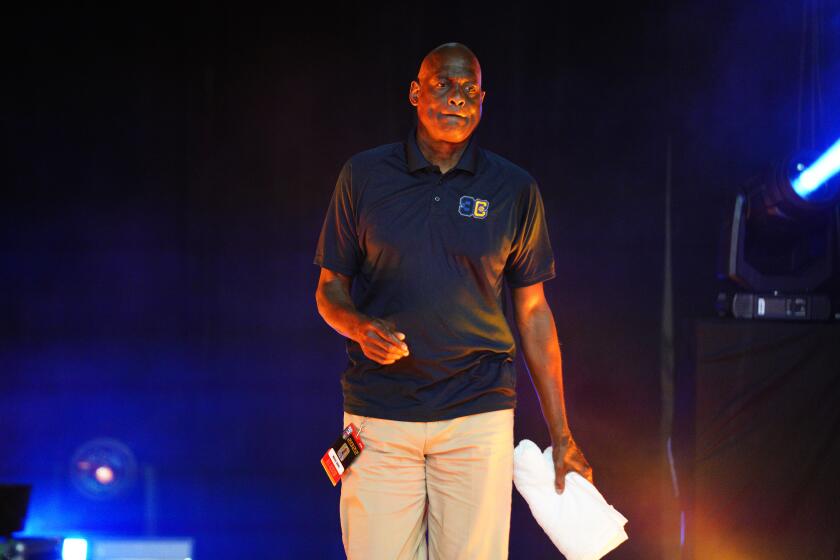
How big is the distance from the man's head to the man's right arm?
512 mm

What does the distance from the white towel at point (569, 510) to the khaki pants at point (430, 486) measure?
0.13m

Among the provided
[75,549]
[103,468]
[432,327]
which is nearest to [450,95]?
[432,327]

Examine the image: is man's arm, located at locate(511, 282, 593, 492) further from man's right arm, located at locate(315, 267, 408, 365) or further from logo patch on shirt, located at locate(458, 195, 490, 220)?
man's right arm, located at locate(315, 267, 408, 365)

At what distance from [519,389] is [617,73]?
4.41 ft

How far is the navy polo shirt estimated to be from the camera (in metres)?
2.12

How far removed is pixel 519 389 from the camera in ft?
10.6

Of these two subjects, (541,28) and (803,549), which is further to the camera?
(541,28)

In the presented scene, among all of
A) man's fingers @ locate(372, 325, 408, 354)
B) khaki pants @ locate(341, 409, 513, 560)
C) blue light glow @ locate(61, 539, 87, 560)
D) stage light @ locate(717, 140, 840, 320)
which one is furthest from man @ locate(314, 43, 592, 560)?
blue light glow @ locate(61, 539, 87, 560)

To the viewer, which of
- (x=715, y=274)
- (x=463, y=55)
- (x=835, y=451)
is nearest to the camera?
(x=463, y=55)

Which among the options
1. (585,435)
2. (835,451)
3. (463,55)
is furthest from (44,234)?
(835,451)

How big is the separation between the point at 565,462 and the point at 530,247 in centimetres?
63

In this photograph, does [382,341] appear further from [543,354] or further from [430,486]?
[543,354]

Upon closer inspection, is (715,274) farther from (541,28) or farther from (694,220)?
(541,28)

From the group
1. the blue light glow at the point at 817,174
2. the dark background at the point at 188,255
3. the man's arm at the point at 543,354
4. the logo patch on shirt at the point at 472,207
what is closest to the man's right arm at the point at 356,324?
the logo patch on shirt at the point at 472,207
